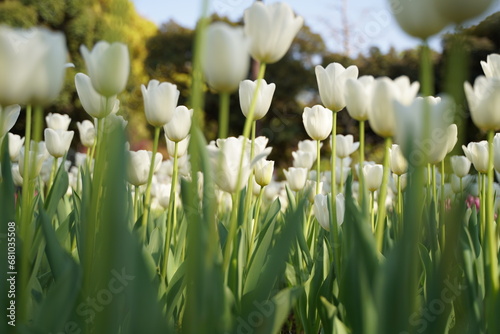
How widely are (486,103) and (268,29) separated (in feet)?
1.24

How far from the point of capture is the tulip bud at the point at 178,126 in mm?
1180

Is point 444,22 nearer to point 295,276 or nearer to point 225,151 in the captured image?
point 225,151

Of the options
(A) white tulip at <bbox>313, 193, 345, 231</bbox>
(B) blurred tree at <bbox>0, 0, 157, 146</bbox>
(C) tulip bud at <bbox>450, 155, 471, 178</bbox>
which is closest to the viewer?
→ (A) white tulip at <bbox>313, 193, 345, 231</bbox>

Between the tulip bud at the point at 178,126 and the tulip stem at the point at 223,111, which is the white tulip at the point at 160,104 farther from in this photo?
the tulip stem at the point at 223,111

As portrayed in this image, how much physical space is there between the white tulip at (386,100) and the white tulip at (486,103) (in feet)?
0.43

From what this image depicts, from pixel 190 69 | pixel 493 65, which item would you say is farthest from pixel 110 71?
pixel 190 69

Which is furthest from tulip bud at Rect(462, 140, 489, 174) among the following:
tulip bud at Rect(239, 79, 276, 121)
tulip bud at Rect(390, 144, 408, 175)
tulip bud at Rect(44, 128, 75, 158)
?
tulip bud at Rect(44, 128, 75, 158)

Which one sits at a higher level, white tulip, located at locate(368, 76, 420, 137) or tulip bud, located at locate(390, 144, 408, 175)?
tulip bud, located at locate(390, 144, 408, 175)

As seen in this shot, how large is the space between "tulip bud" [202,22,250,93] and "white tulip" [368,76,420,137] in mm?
193

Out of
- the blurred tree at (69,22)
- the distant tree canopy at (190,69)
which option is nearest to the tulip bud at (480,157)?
the distant tree canopy at (190,69)

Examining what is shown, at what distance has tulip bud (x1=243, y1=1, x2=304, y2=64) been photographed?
739 mm

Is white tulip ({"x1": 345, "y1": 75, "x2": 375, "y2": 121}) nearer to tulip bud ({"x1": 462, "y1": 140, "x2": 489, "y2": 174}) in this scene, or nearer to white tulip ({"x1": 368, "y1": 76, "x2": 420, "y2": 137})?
white tulip ({"x1": 368, "y1": 76, "x2": 420, "y2": 137})

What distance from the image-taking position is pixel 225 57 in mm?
652

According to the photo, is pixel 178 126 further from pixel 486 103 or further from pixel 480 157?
pixel 480 157
